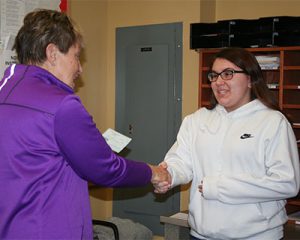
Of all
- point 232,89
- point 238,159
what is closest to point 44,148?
point 238,159

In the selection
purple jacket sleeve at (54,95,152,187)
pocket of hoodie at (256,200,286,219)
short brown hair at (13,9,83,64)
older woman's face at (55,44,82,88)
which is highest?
short brown hair at (13,9,83,64)

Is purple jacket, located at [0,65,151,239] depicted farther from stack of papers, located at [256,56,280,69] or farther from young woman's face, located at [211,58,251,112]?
stack of papers, located at [256,56,280,69]

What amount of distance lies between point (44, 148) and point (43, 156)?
3 cm

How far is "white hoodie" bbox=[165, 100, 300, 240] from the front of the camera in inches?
72.4

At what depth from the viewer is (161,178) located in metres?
2.05

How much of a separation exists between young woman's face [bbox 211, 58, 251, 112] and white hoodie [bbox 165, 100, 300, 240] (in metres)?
0.05

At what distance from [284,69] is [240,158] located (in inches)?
74.8

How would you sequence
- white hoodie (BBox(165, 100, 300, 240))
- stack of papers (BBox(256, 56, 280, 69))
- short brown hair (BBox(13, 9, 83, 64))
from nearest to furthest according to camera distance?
1. short brown hair (BBox(13, 9, 83, 64))
2. white hoodie (BBox(165, 100, 300, 240))
3. stack of papers (BBox(256, 56, 280, 69))

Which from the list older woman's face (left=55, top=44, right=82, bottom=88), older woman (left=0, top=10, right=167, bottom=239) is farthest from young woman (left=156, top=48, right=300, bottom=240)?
older woman's face (left=55, top=44, right=82, bottom=88)

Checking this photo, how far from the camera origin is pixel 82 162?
57.9 inches

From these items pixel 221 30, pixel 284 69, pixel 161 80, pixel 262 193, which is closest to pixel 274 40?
pixel 284 69

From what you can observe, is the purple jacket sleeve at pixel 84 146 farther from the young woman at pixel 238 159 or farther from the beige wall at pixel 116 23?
the beige wall at pixel 116 23

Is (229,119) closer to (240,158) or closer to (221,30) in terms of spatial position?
(240,158)

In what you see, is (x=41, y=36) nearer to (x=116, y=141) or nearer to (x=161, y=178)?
(x=161, y=178)
